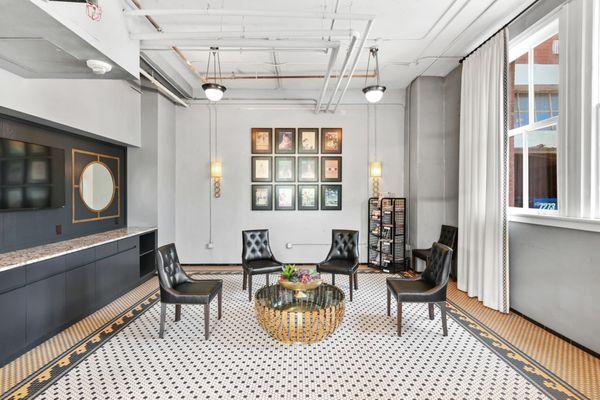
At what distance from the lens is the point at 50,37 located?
7.10ft

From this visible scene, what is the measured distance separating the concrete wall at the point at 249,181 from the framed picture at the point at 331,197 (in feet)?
0.37

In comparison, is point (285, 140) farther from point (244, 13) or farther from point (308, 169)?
point (244, 13)

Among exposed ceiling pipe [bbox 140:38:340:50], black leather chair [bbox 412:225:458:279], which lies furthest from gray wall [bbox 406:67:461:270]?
exposed ceiling pipe [bbox 140:38:340:50]

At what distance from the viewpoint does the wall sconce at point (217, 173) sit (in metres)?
5.87

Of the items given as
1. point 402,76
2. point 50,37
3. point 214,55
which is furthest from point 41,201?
point 402,76

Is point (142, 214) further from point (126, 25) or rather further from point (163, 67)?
point (126, 25)

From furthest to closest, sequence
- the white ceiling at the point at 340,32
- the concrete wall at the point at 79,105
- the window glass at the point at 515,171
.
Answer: the window glass at the point at 515,171
the white ceiling at the point at 340,32
the concrete wall at the point at 79,105

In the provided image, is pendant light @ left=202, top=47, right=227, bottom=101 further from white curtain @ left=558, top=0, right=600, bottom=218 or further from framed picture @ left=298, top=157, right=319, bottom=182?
white curtain @ left=558, top=0, right=600, bottom=218

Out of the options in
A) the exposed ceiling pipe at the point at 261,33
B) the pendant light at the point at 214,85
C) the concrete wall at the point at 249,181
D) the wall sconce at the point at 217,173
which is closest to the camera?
the exposed ceiling pipe at the point at 261,33

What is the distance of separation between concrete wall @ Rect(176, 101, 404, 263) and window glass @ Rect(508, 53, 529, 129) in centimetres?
231

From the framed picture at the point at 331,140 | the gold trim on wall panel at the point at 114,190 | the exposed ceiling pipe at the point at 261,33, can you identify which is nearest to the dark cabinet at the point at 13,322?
the gold trim on wall panel at the point at 114,190

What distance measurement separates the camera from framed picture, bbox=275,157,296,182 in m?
6.13

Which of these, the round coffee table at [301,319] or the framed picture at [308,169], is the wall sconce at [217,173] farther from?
the round coffee table at [301,319]

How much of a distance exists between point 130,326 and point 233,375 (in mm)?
1650
